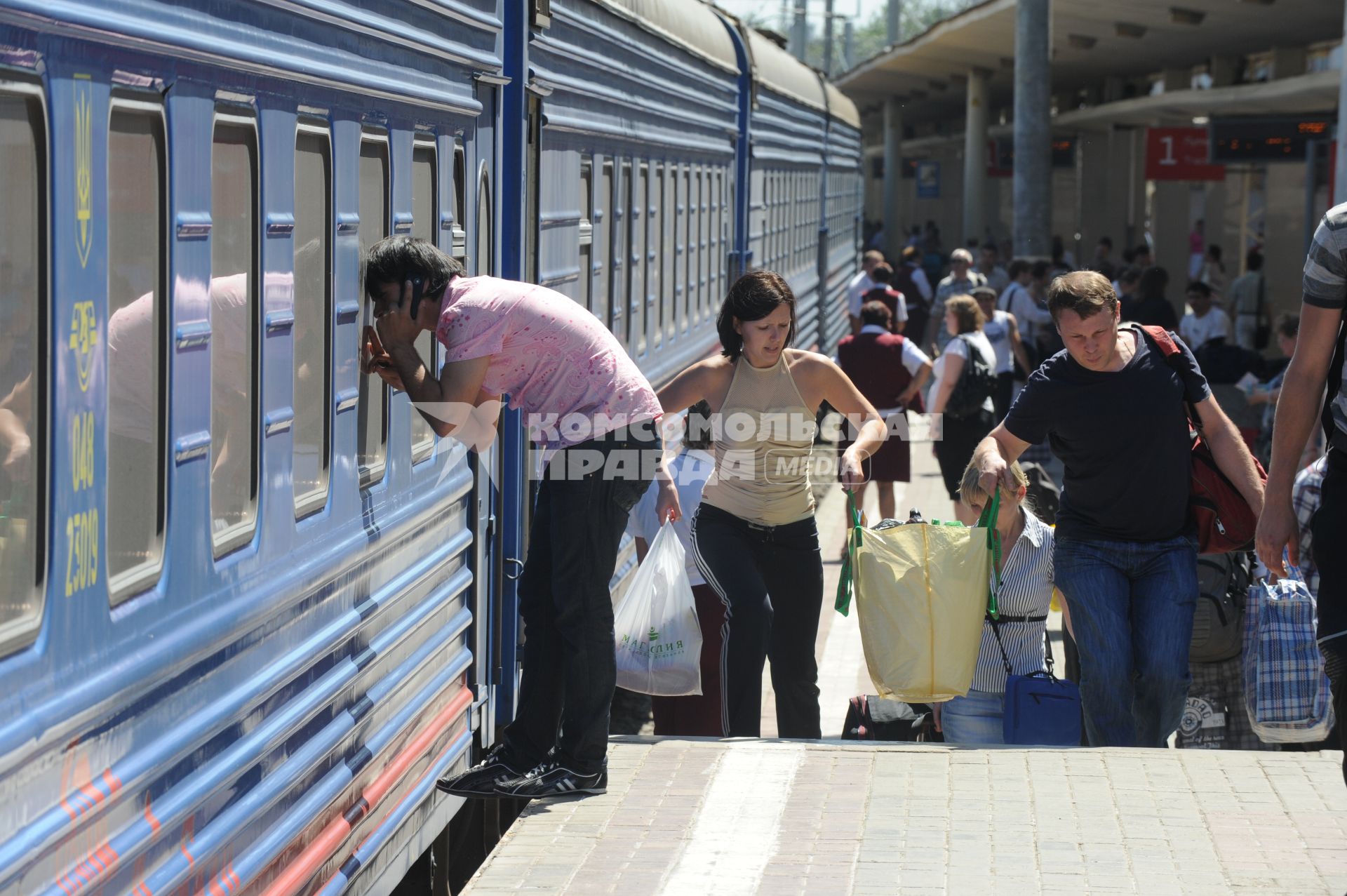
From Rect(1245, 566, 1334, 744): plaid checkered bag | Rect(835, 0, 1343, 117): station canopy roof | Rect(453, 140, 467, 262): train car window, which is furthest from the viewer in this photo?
Rect(835, 0, 1343, 117): station canopy roof

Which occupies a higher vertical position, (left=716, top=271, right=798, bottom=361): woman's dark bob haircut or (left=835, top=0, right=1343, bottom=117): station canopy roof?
(left=835, top=0, right=1343, bottom=117): station canopy roof

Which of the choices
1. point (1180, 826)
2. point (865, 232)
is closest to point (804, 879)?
point (1180, 826)

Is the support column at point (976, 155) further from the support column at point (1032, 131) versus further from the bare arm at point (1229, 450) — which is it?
the bare arm at point (1229, 450)

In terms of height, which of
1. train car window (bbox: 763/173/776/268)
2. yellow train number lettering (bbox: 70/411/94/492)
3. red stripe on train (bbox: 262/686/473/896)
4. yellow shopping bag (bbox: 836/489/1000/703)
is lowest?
red stripe on train (bbox: 262/686/473/896)

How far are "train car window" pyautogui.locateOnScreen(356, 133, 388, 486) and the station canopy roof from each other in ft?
49.7

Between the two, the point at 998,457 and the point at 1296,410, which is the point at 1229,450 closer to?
the point at 998,457

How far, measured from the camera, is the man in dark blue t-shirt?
17.3 ft

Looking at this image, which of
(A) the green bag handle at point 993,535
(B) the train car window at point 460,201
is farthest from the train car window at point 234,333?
(A) the green bag handle at point 993,535

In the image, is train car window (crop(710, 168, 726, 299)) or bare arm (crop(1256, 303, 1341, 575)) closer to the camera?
bare arm (crop(1256, 303, 1341, 575))

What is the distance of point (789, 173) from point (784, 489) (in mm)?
10980

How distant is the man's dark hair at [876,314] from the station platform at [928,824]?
560cm

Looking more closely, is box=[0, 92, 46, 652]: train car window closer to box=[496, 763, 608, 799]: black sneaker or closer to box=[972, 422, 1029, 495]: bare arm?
box=[496, 763, 608, 799]: black sneaker

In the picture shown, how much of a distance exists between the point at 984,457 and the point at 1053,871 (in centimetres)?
156

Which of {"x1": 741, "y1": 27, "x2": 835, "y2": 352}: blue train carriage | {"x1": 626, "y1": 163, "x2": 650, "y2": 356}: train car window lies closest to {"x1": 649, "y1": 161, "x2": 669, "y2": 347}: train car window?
{"x1": 626, "y1": 163, "x2": 650, "y2": 356}: train car window
